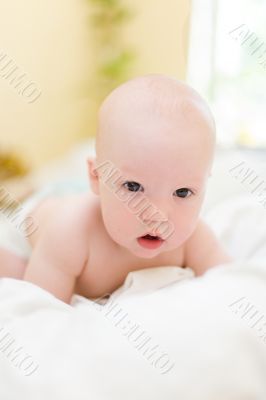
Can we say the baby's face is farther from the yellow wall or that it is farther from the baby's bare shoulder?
the yellow wall

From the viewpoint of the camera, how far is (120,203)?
82 cm

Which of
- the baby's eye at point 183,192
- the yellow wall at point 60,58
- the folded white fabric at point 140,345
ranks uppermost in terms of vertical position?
the yellow wall at point 60,58

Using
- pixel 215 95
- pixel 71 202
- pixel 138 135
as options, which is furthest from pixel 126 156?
pixel 215 95

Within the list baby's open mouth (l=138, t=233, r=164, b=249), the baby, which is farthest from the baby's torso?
baby's open mouth (l=138, t=233, r=164, b=249)

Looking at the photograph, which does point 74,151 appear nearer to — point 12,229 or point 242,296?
point 12,229

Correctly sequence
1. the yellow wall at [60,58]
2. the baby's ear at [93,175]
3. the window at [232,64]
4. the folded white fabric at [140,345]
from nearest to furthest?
the folded white fabric at [140,345]
the baby's ear at [93,175]
the yellow wall at [60,58]
the window at [232,64]

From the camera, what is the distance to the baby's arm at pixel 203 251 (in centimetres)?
102

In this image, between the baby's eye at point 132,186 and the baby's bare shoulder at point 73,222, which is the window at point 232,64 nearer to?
the baby's bare shoulder at point 73,222

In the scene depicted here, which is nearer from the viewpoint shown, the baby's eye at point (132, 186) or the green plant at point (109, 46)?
the baby's eye at point (132, 186)

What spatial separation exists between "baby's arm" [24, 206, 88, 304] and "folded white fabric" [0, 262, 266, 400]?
0.09m

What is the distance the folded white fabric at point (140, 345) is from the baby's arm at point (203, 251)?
0.57 feet

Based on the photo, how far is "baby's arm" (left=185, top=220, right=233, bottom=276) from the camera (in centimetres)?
102

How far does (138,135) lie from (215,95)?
127 centimetres

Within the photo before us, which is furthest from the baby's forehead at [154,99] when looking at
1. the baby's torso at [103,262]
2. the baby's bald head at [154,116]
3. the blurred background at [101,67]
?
the blurred background at [101,67]
